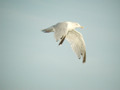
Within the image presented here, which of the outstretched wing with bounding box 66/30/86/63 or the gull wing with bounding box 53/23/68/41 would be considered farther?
the outstretched wing with bounding box 66/30/86/63

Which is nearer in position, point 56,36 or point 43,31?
point 56,36

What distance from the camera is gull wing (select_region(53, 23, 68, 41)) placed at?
36.8 ft

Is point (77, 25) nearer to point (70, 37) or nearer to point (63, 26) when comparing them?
point (70, 37)

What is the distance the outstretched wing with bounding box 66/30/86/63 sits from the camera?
1530 cm

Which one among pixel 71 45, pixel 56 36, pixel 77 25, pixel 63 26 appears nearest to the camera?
pixel 56 36

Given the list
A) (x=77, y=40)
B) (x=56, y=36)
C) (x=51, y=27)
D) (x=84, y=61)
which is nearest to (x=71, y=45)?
(x=77, y=40)

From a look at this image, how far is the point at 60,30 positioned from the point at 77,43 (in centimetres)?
396

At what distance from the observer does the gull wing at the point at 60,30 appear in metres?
11.2

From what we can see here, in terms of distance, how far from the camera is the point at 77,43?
15.6 metres

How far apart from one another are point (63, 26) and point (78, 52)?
11.4 ft

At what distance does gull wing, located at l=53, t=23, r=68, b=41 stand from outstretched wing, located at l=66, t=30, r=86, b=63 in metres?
2.97

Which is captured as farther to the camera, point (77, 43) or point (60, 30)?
point (77, 43)

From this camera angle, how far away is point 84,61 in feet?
48.6

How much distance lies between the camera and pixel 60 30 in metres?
11.9
